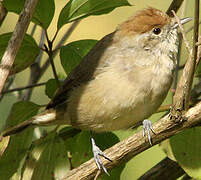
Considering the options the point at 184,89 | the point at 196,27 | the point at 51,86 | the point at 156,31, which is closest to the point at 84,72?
the point at 51,86

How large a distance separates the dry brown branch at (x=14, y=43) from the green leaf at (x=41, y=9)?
0.35m

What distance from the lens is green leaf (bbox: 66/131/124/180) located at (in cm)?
312

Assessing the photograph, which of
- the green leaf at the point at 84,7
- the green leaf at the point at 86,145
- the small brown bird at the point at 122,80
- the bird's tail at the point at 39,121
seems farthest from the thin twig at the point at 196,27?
the bird's tail at the point at 39,121

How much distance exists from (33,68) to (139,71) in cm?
111

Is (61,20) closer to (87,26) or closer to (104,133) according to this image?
(104,133)

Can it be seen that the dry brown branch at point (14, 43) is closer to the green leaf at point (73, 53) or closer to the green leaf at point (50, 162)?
the green leaf at point (73, 53)

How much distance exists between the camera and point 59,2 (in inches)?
208

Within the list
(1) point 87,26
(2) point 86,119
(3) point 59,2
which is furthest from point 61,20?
(3) point 59,2

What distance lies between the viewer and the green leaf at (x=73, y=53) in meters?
3.05

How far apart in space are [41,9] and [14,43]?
1.73ft

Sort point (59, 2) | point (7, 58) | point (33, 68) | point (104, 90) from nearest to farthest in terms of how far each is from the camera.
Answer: point (7, 58), point (104, 90), point (33, 68), point (59, 2)

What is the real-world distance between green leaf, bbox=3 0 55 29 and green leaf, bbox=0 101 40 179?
61 cm

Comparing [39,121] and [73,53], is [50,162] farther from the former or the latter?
[73,53]

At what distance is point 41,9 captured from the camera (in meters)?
2.91
